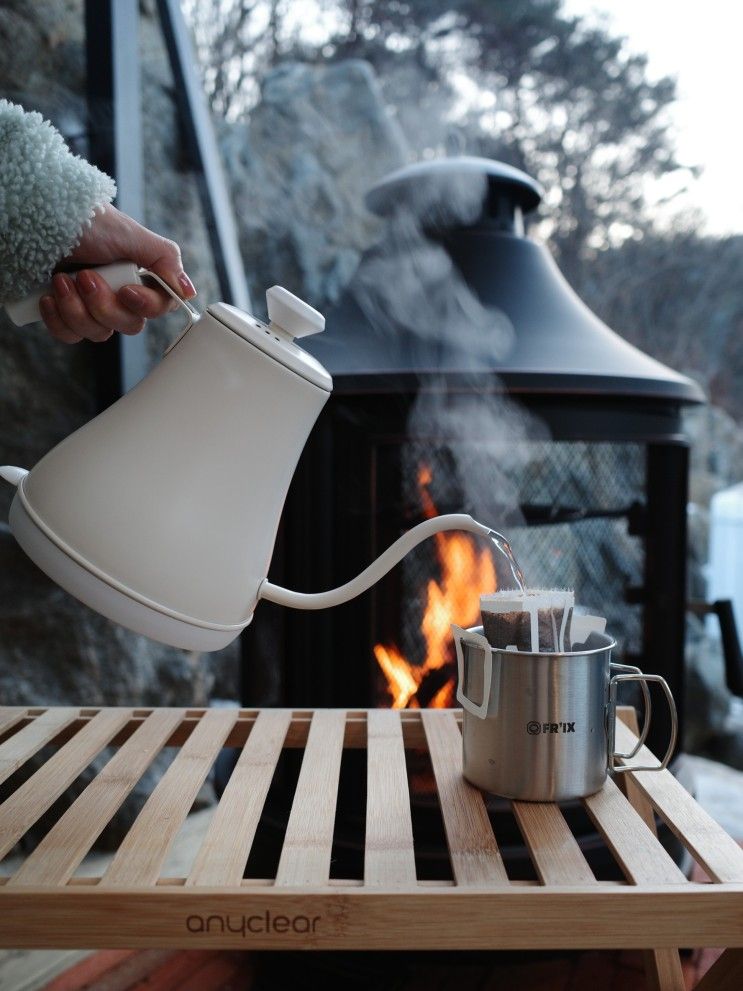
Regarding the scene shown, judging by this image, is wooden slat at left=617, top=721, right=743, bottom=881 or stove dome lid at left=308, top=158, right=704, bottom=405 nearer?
wooden slat at left=617, top=721, right=743, bottom=881

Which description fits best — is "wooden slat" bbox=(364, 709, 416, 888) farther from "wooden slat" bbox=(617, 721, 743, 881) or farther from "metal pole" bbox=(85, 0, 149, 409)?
"metal pole" bbox=(85, 0, 149, 409)

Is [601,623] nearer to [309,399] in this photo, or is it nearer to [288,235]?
[309,399]

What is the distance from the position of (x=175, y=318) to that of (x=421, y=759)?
1093 mm

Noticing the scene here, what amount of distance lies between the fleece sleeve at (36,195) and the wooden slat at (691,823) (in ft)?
2.25

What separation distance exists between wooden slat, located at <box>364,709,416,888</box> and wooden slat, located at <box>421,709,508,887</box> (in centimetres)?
3

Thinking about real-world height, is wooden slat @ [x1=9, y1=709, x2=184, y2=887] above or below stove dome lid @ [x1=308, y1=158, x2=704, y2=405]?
below

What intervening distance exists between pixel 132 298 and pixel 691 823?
0.63 m

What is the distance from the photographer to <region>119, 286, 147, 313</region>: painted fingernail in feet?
2.12

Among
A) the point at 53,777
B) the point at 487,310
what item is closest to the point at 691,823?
the point at 53,777

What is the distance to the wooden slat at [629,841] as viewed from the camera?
0.61 meters

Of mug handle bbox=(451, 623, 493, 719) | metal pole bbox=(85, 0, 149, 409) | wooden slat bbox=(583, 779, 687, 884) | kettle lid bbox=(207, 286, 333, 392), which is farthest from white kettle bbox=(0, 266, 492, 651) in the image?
metal pole bbox=(85, 0, 149, 409)

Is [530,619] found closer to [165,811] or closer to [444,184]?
[165,811]

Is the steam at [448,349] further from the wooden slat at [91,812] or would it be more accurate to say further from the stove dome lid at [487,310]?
the wooden slat at [91,812]

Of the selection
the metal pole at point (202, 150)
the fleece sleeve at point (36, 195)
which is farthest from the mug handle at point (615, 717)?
the metal pole at point (202, 150)
